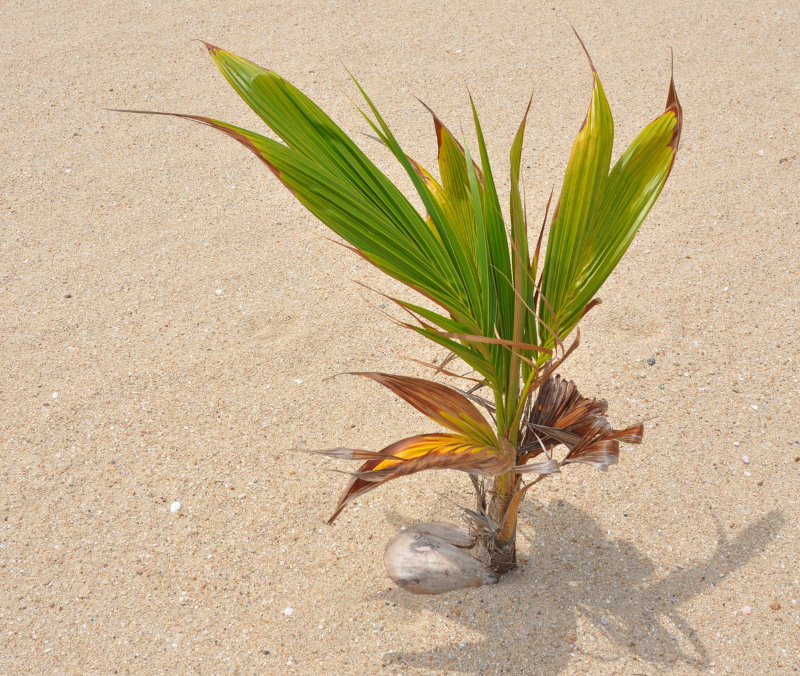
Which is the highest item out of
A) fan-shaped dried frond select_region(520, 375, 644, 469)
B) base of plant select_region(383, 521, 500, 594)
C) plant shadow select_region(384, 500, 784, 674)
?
fan-shaped dried frond select_region(520, 375, 644, 469)

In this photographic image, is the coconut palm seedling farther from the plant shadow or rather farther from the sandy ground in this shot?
the sandy ground

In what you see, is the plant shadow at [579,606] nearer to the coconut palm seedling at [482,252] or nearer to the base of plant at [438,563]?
the base of plant at [438,563]

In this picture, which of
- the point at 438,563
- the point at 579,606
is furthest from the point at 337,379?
the point at 579,606

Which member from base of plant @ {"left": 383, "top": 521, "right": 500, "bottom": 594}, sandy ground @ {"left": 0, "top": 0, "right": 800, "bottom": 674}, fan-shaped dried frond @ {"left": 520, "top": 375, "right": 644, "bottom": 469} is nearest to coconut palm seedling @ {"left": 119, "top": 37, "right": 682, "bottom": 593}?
fan-shaped dried frond @ {"left": 520, "top": 375, "right": 644, "bottom": 469}

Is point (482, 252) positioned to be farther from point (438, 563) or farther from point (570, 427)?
point (438, 563)

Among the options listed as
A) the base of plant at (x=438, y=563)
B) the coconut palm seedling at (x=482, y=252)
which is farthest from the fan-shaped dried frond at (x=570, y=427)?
the base of plant at (x=438, y=563)

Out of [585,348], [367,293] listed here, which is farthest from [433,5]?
[585,348]

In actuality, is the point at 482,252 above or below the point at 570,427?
above
